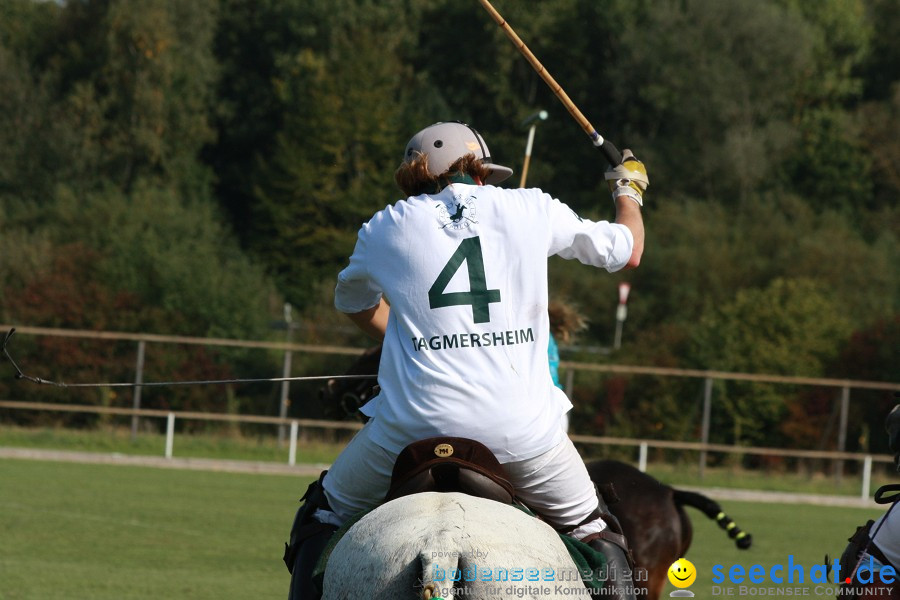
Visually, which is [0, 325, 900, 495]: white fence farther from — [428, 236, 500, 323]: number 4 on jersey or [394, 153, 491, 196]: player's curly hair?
[428, 236, 500, 323]: number 4 on jersey

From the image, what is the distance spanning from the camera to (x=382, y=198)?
48438 millimetres

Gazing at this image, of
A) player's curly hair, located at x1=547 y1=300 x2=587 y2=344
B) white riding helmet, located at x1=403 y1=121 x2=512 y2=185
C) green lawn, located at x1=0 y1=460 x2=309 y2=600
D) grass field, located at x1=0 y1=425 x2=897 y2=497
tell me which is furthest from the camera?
grass field, located at x1=0 y1=425 x2=897 y2=497

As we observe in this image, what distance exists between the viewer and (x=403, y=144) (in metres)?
47.6

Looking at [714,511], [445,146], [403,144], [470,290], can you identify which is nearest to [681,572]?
[714,511]

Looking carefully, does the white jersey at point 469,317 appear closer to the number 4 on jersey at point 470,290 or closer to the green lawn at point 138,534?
the number 4 on jersey at point 470,290

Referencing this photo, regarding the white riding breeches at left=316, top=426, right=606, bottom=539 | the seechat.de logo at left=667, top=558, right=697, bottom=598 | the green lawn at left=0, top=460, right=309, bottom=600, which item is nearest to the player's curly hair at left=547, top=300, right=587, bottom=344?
the seechat.de logo at left=667, top=558, right=697, bottom=598

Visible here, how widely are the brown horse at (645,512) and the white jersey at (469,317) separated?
2.59 m

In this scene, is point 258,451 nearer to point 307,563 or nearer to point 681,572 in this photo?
point 681,572

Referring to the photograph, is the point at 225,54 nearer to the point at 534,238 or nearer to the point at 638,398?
the point at 638,398

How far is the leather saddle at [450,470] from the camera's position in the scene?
13.0 feet

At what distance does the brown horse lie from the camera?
6.86m

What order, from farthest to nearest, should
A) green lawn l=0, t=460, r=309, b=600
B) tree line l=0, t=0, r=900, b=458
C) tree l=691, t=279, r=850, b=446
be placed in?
tree line l=0, t=0, r=900, b=458
tree l=691, t=279, r=850, b=446
green lawn l=0, t=460, r=309, b=600

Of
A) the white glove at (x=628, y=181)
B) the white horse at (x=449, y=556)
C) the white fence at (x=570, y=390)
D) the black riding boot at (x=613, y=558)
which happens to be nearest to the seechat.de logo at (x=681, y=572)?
the black riding boot at (x=613, y=558)

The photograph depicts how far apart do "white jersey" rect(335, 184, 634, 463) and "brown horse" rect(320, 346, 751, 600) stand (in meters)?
2.59
